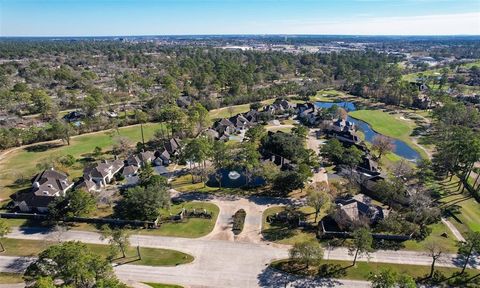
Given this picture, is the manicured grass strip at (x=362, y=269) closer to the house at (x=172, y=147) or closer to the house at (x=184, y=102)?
the house at (x=172, y=147)

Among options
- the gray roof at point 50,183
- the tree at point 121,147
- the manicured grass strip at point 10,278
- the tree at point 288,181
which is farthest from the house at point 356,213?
the tree at point 121,147

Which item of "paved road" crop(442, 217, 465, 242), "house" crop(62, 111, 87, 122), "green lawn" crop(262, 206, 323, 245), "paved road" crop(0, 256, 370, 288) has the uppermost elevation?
"house" crop(62, 111, 87, 122)

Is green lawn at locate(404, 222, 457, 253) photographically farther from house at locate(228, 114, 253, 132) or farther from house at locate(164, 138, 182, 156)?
house at locate(228, 114, 253, 132)

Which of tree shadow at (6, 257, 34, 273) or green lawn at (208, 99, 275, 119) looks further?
green lawn at (208, 99, 275, 119)

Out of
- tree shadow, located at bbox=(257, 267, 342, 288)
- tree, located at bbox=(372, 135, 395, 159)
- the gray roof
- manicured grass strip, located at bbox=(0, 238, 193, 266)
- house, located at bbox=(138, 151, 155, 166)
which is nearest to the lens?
tree shadow, located at bbox=(257, 267, 342, 288)

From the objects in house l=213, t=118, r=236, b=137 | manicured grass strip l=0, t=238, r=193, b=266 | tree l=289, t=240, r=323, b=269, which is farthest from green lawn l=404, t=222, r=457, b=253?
house l=213, t=118, r=236, b=137

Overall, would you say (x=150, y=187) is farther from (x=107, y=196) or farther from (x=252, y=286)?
(x=252, y=286)
